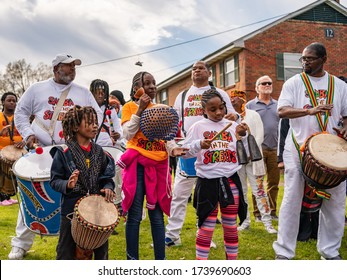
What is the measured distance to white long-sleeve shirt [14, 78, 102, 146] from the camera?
4.33 metres

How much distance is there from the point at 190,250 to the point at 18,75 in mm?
30085

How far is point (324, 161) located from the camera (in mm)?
3871

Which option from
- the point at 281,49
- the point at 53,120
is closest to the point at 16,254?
the point at 53,120

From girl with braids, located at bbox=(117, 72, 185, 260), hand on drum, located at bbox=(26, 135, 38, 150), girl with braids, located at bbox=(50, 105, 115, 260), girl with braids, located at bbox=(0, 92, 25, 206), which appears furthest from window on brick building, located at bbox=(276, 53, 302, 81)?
girl with braids, located at bbox=(50, 105, 115, 260)

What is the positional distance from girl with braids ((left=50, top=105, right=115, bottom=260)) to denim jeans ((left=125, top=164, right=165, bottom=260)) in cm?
35

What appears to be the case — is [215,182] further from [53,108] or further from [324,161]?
[53,108]

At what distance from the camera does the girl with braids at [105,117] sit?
5.48 meters

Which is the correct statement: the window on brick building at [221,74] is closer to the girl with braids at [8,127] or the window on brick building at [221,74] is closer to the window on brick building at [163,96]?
the window on brick building at [163,96]

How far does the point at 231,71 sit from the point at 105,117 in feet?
50.4

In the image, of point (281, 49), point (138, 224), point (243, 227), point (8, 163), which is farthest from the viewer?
point (281, 49)

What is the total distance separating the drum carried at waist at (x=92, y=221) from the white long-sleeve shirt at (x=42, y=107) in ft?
4.30

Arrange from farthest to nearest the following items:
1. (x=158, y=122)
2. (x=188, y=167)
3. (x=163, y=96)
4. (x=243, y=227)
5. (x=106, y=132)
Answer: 1. (x=163, y=96)
2. (x=243, y=227)
3. (x=106, y=132)
4. (x=188, y=167)
5. (x=158, y=122)

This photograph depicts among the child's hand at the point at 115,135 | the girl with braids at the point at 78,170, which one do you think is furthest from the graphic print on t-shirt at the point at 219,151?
the child's hand at the point at 115,135

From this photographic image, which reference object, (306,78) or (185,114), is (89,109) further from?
(306,78)
